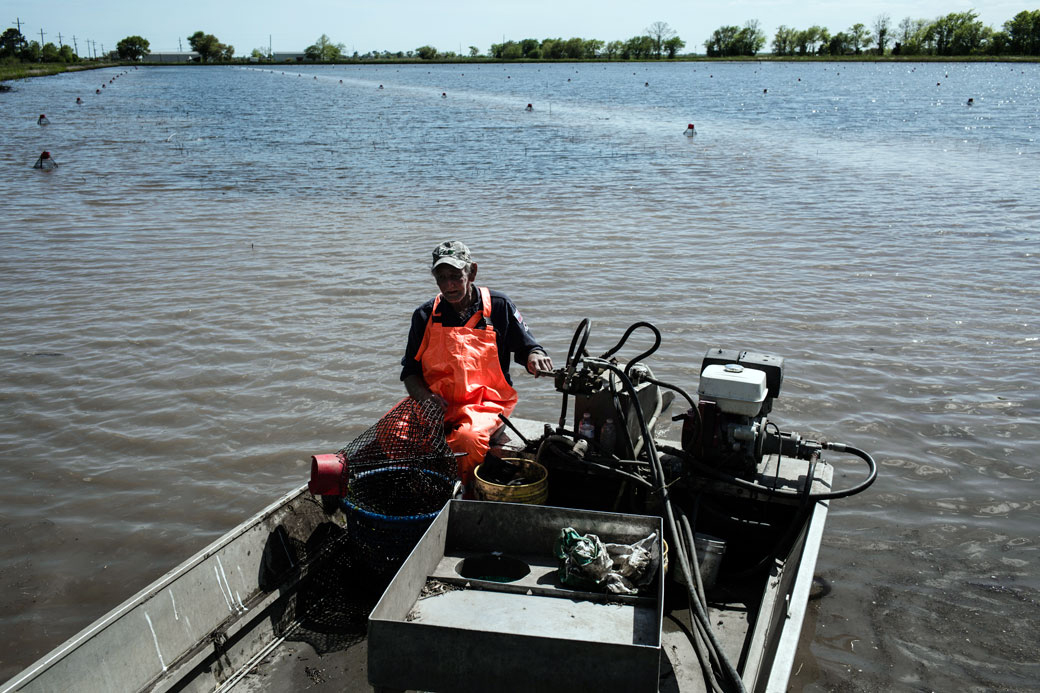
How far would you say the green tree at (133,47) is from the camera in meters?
141

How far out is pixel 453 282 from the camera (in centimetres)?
428

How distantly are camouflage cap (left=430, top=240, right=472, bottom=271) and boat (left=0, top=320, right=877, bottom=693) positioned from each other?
793 millimetres

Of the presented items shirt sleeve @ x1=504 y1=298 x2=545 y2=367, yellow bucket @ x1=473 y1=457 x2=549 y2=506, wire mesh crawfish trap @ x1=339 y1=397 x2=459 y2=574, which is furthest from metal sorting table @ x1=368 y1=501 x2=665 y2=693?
shirt sleeve @ x1=504 y1=298 x2=545 y2=367

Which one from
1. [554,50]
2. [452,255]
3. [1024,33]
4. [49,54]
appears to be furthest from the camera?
[554,50]

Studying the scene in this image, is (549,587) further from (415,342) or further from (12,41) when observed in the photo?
(12,41)

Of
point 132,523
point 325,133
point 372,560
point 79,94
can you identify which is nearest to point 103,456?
point 132,523

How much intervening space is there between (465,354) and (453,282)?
404 millimetres

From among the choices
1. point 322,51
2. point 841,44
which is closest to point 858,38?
point 841,44

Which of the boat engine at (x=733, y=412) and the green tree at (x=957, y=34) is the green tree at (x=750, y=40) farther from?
the boat engine at (x=733, y=412)

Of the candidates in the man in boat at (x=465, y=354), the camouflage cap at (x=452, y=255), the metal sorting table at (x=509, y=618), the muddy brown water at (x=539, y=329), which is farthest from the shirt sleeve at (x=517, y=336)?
the muddy brown water at (x=539, y=329)

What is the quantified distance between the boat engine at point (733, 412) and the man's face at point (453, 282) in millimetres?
1367

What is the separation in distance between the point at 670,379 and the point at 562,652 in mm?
4818

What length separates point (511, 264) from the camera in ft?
35.0

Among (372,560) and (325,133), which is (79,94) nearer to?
(325,133)
